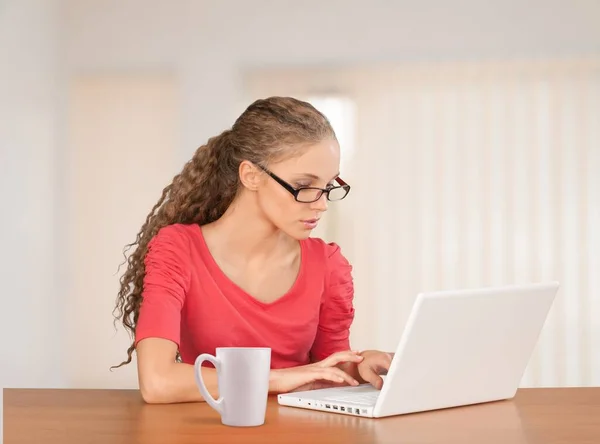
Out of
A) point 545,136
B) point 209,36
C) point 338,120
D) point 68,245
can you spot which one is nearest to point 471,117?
point 545,136

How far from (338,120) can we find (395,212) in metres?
0.68

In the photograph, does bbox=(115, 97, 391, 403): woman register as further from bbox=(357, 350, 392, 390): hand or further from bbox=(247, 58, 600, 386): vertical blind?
bbox=(247, 58, 600, 386): vertical blind

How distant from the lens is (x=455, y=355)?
150 cm

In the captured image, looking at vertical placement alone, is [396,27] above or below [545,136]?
above

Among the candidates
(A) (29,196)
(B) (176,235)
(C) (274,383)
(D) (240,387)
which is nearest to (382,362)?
(C) (274,383)

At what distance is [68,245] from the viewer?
5.73 m

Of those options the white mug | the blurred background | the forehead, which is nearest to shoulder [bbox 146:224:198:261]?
the forehead

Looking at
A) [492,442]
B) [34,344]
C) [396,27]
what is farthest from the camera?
[396,27]

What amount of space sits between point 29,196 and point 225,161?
316cm

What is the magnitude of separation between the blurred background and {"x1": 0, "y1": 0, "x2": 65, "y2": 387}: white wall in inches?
4.3

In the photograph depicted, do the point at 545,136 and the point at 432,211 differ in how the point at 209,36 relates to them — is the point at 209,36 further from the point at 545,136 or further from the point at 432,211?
the point at 545,136

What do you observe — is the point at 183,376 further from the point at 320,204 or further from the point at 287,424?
the point at 320,204

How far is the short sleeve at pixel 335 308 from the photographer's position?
223 cm

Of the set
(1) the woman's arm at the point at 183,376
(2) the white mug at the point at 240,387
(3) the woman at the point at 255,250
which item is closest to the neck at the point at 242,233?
(3) the woman at the point at 255,250
